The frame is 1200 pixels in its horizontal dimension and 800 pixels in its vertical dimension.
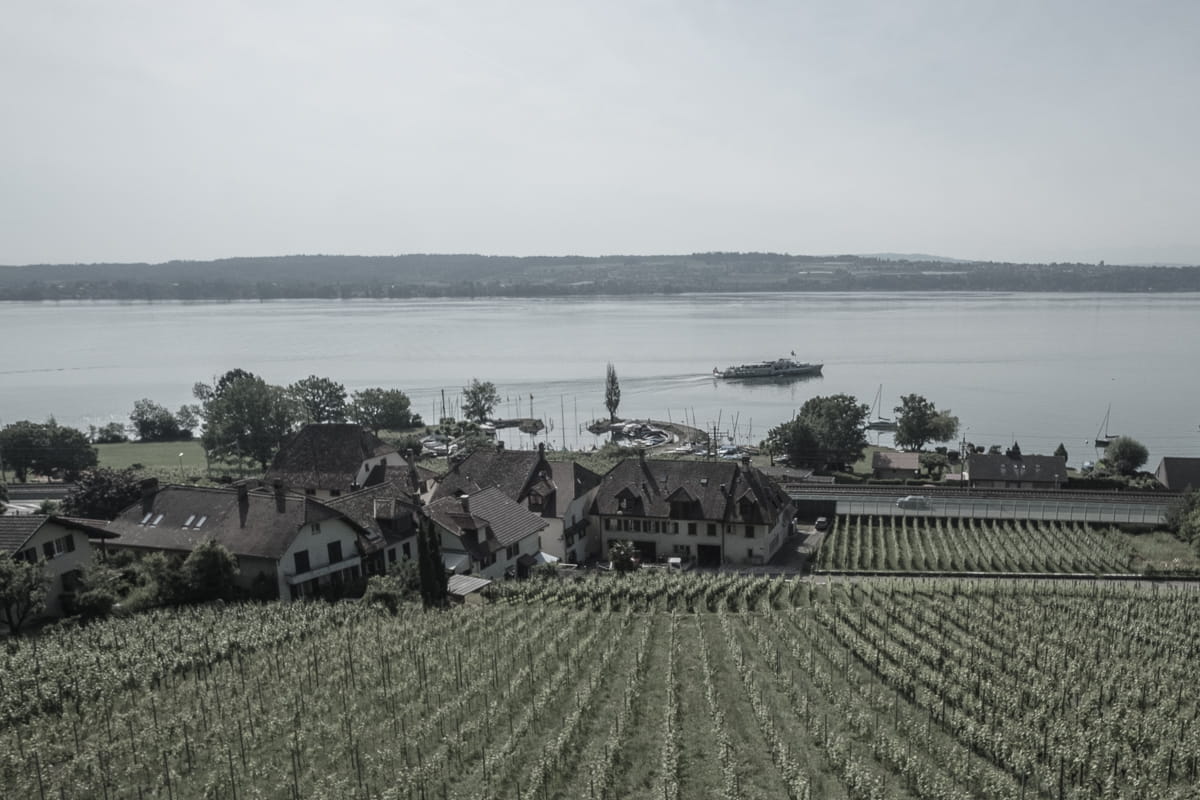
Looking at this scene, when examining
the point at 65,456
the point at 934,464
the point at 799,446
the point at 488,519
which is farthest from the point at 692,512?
the point at 65,456

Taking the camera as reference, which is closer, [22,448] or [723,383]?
[22,448]

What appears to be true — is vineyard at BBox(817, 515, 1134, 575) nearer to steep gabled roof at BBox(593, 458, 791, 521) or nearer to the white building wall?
steep gabled roof at BBox(593, 458, 791, 521)

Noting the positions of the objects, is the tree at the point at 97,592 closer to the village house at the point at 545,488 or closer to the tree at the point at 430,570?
the tree at the point at 430,570

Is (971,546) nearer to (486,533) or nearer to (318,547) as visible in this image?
(486,533)

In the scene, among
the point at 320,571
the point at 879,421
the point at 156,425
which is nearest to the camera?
the point at 320,571

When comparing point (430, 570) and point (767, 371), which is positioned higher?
point (430, 570)

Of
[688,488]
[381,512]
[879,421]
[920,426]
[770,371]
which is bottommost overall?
[879,421]

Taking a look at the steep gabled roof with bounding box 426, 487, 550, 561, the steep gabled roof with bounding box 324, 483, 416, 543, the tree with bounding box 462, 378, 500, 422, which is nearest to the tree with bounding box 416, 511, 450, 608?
the steep gabled roof with bounding box 426, 487, 550, 561
